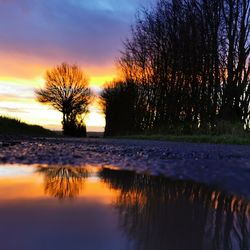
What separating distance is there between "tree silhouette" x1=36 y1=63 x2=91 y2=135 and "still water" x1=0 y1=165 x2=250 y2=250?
46.2 m

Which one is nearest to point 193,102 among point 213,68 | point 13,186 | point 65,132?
point 213,68

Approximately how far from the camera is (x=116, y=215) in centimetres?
220

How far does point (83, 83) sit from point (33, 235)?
54.6 metres

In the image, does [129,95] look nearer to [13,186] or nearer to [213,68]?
[213,68]

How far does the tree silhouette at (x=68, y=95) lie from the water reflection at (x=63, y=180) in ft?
148

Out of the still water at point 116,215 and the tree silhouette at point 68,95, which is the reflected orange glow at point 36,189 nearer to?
the still water at point 116,215

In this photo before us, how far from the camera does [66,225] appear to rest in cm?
192

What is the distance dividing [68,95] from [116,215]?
5213 cm

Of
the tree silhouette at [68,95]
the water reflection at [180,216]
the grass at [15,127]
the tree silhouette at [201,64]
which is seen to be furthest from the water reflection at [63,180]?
the tree silhouette at [68,95]

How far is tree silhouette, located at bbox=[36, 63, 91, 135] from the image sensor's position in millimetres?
50744

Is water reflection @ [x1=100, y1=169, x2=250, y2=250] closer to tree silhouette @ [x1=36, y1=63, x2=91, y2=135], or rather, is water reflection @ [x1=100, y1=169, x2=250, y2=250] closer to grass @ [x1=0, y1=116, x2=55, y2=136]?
grass @ [x1=0, y1=116, x2=55, y2=136]

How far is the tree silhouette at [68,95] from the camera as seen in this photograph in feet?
166

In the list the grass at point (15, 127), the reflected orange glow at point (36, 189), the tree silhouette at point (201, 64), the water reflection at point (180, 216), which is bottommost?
the water reflection at point (180, 216)

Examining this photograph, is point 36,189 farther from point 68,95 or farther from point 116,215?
point 68,95
